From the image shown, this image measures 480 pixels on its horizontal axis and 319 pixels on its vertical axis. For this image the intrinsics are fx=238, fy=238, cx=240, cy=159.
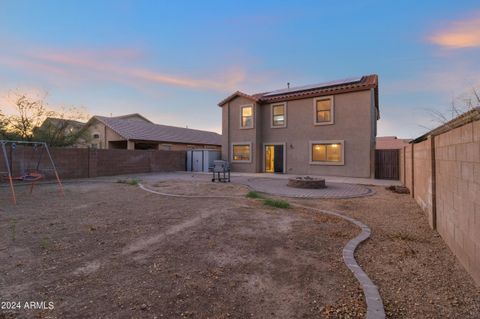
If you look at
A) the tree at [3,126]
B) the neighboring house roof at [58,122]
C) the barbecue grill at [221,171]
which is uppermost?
A: the neighboring house roof at [58,122]

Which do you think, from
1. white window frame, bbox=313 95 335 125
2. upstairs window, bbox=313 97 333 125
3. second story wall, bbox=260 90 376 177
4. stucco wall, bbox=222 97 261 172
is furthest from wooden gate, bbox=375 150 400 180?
stucco wall, bbox=222 97 261 172

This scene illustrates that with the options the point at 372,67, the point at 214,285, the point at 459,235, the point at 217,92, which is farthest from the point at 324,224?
the point at 217,92

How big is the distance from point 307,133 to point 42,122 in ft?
68.0

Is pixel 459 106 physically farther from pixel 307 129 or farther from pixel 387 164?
pixel 307 129

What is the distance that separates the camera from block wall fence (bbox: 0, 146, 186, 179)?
44.8 ft

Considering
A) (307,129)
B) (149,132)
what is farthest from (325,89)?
(149,132)

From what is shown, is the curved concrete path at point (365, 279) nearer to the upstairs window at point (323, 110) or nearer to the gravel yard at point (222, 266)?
the gravel yard at point (222, 266)

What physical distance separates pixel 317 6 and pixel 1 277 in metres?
13.9

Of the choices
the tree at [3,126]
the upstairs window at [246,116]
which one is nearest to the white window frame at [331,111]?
the upstairs window at [246,116]

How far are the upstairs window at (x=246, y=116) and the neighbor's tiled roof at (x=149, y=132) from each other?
34.4ft

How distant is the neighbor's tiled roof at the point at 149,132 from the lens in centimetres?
2452

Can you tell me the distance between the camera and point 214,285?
2768 millimetres

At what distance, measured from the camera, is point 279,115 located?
62.0ft

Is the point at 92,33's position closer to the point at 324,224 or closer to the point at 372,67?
the point at 324,224
